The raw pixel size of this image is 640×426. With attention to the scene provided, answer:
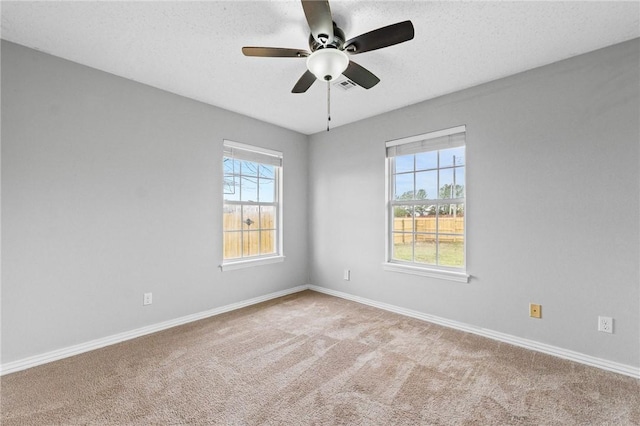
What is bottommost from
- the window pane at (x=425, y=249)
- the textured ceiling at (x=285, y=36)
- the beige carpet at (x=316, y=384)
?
the beige carpet at (x=316, y=384)

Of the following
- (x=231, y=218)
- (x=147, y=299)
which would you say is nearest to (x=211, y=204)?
(x=231, y=218)

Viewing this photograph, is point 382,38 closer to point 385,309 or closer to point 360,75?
point 360,75

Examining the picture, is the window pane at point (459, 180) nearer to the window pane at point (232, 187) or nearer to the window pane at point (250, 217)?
the window pane at point (250, 217)

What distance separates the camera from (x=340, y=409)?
1.77 m

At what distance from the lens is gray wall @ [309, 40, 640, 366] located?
7.16 ft

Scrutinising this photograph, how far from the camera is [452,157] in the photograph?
316cm

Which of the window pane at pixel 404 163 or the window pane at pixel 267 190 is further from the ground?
the window pane at pixel 404 163

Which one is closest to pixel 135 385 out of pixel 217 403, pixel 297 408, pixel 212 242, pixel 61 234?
pixel 217 403

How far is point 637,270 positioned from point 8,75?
5005 mm

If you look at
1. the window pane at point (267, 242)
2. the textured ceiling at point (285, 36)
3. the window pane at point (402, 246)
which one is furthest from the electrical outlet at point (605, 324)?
the window pane at point (267, 242)

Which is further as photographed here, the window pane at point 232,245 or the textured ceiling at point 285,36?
the window pane at point 232,245

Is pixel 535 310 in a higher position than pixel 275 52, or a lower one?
lower

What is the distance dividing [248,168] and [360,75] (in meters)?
2.21

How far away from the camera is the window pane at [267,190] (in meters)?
4.04
